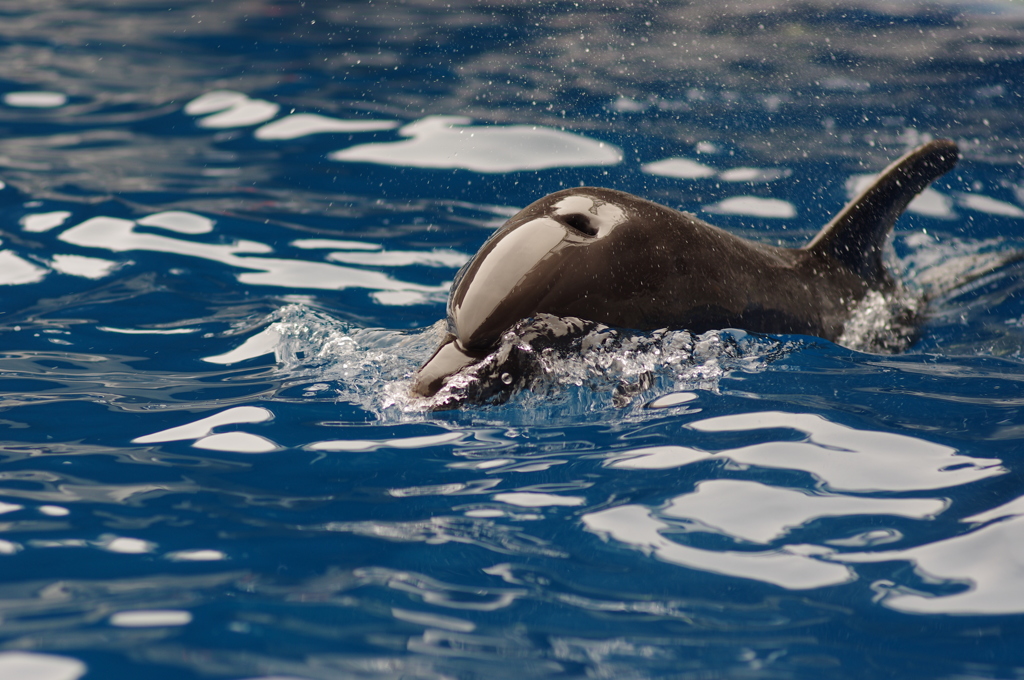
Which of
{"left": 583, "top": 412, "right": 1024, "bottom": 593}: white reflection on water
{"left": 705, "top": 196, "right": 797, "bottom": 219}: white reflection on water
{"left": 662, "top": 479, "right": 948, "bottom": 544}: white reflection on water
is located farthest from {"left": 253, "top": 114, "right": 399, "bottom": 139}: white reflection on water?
{"left": 662, "top": 479, "right": 948, "bottom": 544}: white reflection on water

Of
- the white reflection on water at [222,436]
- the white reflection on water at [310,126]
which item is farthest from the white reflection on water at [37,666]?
the white reflection on water at [310,126]

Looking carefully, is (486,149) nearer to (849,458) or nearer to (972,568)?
(849,458)

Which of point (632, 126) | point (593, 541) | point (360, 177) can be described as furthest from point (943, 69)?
point (593, 541)

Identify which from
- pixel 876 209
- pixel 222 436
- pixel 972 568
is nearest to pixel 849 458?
pixel 972 568

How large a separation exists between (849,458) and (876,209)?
1.74 m

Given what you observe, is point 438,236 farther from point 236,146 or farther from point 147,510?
point 147,510

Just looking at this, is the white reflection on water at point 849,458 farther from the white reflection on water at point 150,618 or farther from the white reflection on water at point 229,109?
the white reflection on water at point 229,109

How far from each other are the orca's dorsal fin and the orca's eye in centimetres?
141

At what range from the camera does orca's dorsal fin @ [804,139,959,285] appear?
14.9 ft

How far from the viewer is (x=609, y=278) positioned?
3.38 meters

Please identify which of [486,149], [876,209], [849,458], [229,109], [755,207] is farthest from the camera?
[229,109]

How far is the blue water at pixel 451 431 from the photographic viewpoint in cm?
242

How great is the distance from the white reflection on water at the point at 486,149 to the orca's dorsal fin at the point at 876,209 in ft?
8.88

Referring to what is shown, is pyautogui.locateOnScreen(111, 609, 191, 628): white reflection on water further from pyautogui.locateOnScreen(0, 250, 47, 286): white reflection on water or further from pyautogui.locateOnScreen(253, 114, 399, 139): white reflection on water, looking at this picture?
pyautogui.locateOnScreen(253, 114, 399, 139): white reflection on water
